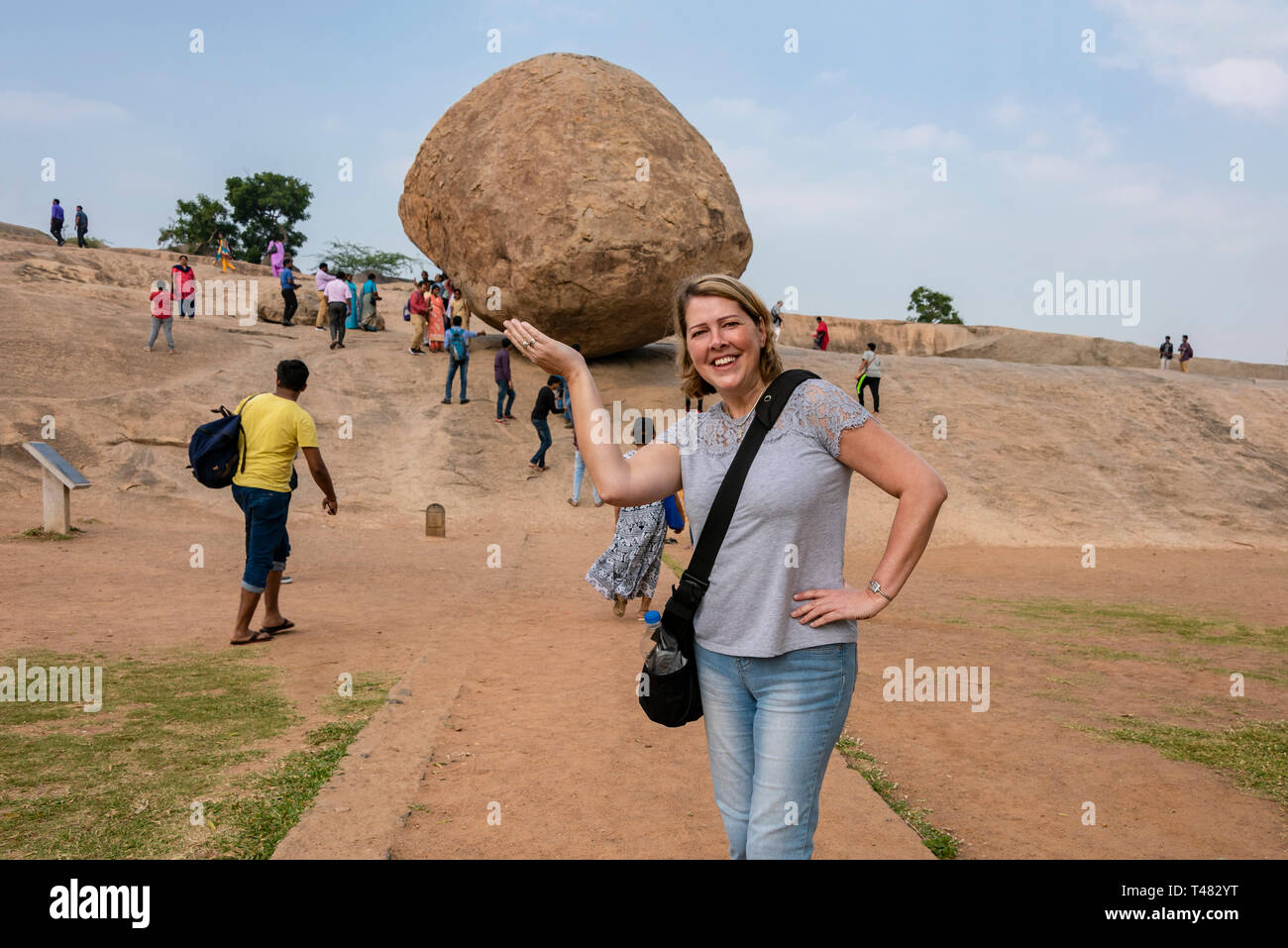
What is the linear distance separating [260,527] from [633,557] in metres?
2.68

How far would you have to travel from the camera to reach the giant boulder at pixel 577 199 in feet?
50.2

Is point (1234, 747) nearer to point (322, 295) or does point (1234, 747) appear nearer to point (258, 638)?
point (258, 638)

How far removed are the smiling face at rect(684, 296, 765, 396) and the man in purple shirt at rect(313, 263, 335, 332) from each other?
18.7m

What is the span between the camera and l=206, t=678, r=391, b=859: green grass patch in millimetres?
3301

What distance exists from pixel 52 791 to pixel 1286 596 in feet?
37.7

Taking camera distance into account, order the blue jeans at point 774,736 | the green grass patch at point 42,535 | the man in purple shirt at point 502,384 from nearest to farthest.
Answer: the blue jeans at point 774,736 → the green grass patch at point 42,535 → the man in purple shirt at point 502,384

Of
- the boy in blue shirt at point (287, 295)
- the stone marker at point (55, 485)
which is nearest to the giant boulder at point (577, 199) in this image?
the boy in blue shirt at point (287, 295)

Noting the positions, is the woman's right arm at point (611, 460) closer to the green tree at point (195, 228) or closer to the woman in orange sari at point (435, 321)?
the woman in orange sari at point (435, 321)

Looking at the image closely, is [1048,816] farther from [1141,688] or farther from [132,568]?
[132,568]

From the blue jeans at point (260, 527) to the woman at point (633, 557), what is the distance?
2.38 m

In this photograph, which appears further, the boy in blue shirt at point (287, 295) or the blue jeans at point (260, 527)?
the boy in blue shirt at point (287, 295)

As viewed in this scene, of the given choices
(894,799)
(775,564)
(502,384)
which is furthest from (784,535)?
(502,384)

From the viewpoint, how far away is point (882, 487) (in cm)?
223
